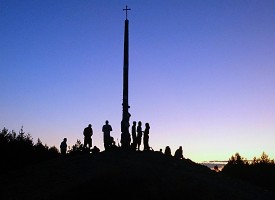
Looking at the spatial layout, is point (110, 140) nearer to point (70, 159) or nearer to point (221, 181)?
point (70, 159)

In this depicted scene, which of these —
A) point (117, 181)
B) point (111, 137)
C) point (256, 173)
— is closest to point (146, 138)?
point (111, 137)

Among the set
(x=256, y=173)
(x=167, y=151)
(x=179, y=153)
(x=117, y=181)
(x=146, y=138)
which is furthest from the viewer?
(x=256, y=173)

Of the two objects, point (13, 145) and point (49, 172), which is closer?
point (49, 172)

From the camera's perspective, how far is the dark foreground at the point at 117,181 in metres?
19.3

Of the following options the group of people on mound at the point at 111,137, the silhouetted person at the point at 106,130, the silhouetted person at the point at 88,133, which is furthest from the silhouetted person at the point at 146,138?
the silhouetted person at the point at 88,133

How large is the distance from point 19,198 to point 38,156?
1461 centimetres

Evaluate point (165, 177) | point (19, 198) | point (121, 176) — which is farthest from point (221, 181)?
point (19, 198)

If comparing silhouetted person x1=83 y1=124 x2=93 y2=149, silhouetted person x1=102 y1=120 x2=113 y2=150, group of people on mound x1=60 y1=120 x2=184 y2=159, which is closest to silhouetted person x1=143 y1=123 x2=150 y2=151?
group of people on mound x1=60 y1=120 x2=184 y2=159

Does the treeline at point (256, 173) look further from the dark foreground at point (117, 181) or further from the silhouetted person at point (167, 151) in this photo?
the dark foreground at point (117, 181)

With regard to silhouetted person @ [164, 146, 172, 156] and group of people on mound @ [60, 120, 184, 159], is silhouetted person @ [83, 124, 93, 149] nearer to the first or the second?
group of people on mound @ [60, 120, 184, 159]

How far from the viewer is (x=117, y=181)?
Answer: 66.6 ft

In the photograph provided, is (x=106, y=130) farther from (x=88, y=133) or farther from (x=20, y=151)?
(x=20, y=151)

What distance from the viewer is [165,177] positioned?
21.4 meters

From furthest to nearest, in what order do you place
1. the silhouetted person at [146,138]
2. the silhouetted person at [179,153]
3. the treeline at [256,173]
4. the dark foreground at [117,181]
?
the treeline at [256,173]
the silhouetted person at [179,153]
the silhouetted person at [146,138]
the dark foreground at [117,181]
